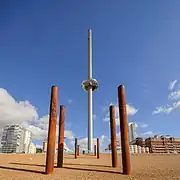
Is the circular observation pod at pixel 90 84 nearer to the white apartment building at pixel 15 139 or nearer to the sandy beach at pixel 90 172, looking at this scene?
the sandy beach at pixel 90 172

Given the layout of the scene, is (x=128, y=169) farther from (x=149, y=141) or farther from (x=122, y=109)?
(x=149, y=141)

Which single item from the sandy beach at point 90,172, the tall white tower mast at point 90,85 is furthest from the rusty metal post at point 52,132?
the tall white tower mast at point 90,85

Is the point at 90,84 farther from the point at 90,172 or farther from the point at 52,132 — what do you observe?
the point at 90,172

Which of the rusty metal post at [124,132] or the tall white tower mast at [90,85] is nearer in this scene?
the rusty metal post at [124,132]

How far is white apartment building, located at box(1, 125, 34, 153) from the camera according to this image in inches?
6211

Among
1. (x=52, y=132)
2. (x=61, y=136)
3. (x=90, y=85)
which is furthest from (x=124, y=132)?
(x=90, y=85)

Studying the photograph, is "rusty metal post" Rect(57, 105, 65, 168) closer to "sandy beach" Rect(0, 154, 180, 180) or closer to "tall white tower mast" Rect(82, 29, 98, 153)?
"sandy beach" Rect(0, 154, 180, 180)

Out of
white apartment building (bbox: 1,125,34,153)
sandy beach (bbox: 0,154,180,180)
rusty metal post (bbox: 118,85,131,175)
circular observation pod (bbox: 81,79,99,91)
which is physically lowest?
sandy beach (bbox: 0,154,180,180)

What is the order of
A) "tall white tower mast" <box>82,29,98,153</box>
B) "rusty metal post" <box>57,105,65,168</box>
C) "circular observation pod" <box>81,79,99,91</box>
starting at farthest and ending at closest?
"circular observation pod" <box>81,79,99,91</box>, "tall white tower mast" <box>82,29,98,153</box>, "rusty metal post" <box>57,105,65,168</box>

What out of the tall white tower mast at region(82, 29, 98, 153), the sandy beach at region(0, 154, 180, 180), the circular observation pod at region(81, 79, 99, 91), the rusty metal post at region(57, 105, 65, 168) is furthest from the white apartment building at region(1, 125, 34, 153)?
the sandy beach at region(0, 154, 180, 180)

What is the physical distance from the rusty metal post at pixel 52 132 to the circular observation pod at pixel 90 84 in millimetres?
49802

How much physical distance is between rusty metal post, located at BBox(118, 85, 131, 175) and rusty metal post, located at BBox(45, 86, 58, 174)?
3717 millimetres

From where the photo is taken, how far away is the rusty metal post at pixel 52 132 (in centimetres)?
1057

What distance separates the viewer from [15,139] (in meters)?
161
